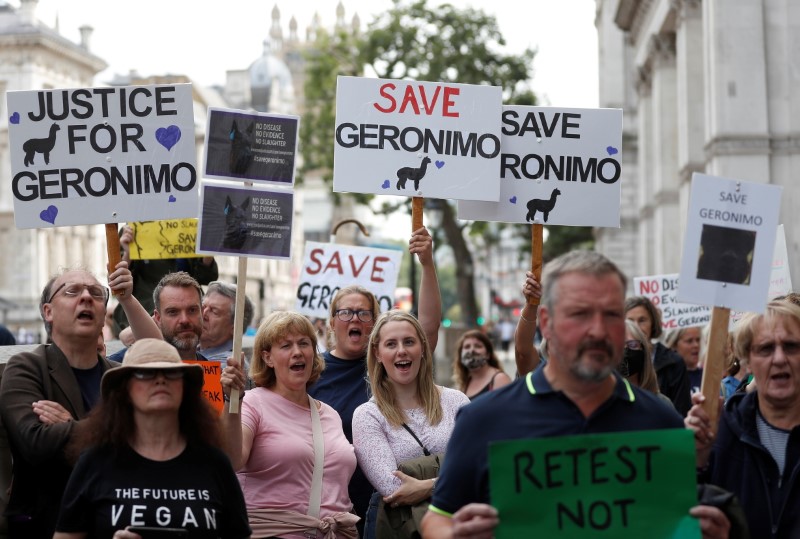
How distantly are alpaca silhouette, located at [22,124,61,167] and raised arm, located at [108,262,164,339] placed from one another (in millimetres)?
969

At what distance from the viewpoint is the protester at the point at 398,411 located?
695 cm

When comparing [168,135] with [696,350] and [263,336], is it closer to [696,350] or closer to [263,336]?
[263,336]

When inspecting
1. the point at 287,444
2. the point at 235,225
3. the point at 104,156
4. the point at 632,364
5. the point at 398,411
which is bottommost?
the point at 287,444

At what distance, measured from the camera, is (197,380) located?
5621mm

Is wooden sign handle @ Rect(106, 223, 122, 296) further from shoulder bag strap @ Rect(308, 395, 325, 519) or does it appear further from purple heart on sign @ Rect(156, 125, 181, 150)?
shoulder bag strap @ Rect(308, 395, 325, 519)

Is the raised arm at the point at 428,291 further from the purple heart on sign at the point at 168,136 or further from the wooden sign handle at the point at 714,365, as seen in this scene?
the wooden sign handle at the point at 714,365

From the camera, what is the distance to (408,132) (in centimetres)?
889

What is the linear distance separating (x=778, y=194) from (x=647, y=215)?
3204 cm

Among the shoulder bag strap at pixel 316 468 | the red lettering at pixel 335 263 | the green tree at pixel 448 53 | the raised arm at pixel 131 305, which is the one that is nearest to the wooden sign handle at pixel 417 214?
the shoulder bag strap at pixel 316 468

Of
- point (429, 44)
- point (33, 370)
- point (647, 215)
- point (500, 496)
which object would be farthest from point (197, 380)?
point (429, 44)

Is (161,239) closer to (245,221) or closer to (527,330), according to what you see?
(245,221)

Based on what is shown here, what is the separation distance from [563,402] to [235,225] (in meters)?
3.49

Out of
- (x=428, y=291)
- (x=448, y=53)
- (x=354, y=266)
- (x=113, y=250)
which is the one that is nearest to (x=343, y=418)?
(x=428, y=291)

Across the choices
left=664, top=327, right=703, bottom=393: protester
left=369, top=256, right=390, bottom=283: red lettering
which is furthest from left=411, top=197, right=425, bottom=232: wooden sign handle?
left=369, top=256, right=390, bottom=283: red lettering
